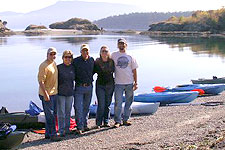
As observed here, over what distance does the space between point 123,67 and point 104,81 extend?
0.53 metres

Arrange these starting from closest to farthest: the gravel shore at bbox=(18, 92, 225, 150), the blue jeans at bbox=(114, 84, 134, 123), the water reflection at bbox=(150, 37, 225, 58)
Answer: the gravel shore at bbox=(18, 92, 225, 150), the blue jeans at bbox=(114, 84, 134, 123), the water reflection at bbox=(150, 37, 225, 58)

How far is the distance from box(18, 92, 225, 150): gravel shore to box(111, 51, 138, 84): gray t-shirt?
1202 millimetres

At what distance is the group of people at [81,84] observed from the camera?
8.17 m

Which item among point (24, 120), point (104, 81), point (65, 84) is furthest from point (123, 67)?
point (24, 120)

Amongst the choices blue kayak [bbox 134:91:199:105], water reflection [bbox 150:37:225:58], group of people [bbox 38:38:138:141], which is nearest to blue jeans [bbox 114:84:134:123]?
group of people [bbox 38:38:138:141]

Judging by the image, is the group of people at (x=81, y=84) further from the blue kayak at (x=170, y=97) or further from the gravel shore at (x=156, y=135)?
the blue kayak at (x=170, y=97)

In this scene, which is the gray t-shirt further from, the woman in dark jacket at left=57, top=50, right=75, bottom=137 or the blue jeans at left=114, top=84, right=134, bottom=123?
the woman in dark jacket at left=57, top=50, right=75, bottom=137

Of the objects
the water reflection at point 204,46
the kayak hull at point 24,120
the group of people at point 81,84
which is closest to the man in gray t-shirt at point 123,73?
the group of people at point 81,84

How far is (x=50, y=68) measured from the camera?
807 cm

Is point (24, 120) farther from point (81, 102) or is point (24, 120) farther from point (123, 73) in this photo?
point (123, 73)

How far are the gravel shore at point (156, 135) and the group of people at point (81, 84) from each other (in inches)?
12.9

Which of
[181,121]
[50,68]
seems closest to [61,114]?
[50,68]

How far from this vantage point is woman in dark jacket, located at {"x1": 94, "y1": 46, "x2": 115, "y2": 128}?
29.1 ft

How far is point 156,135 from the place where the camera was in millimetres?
8859
